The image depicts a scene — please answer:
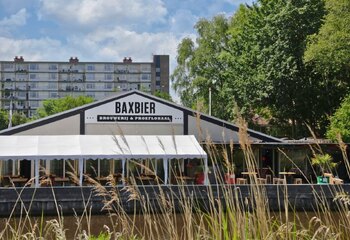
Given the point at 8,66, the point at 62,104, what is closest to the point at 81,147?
the point at 62,104

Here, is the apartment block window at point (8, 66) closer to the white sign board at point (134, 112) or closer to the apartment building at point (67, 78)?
the apartment building at point (67, 78)

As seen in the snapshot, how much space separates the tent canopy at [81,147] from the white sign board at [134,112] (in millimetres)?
2851

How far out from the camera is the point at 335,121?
2577 centimetres

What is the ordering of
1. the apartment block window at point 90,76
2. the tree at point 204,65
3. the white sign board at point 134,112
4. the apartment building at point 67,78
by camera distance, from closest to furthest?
the white sign board at point 134,112
the tree at point 204,65
the apartment building at point 67,78
the apartment block window at point 90,76

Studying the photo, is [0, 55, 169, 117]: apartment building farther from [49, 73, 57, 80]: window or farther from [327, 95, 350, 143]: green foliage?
[327, 95, 350, 143]: green foliage

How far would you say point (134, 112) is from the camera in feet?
82.7

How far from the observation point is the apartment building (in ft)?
348

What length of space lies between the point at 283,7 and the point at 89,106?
10902mm

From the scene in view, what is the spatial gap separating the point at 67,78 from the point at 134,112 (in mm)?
85991

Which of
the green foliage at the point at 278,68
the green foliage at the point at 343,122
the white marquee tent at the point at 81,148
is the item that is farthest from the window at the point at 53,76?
the white marquee tent at the point at 81,148

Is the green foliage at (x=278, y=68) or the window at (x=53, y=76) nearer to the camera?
the green foliage at (x=278, y=68)

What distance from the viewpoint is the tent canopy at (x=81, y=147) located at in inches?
767

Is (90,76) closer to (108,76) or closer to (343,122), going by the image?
(108,76)

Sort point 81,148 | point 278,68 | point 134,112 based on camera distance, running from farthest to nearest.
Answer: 1. point 278,68
2. point 134,112
3. point 81,148
